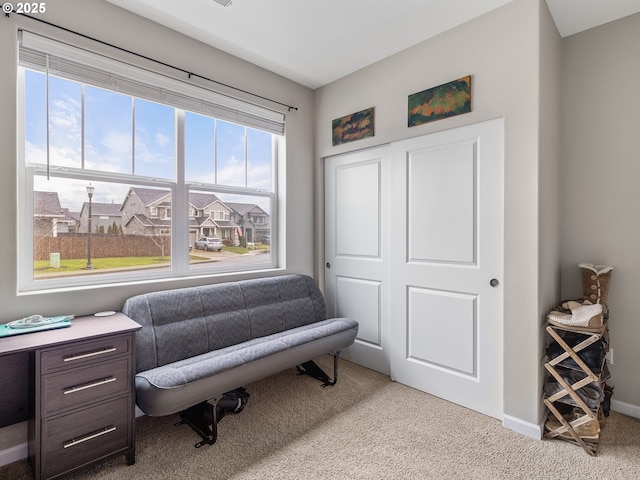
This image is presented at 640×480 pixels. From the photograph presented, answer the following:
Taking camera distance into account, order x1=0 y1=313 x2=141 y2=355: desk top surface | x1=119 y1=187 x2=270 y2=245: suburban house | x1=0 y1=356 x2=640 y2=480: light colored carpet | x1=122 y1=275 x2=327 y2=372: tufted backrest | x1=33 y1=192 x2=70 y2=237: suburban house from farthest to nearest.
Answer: x1=119 y1=187 x2=270 y2=245: suburban house → x1=122 y1=275 x2=327 y2=372: tufted backrest → x1=33 y1=192 x2=70 y2=237: suburban house → x1=0 y1=356 x2=640 y2=480: light colored carpet → x1=0 y1=313 x2=141 y2=355: desk top surface

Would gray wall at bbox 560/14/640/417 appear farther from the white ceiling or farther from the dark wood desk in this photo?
the dark wood desk

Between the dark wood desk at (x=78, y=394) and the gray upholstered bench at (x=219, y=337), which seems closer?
the dark wood desk at (x=78, y=394)

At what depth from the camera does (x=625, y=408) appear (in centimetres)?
221

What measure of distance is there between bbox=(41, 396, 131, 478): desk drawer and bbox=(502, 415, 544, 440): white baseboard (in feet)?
7.44

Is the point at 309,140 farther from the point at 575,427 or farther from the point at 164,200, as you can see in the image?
the point at 575,427

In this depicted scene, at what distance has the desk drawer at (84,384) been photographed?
1.51m

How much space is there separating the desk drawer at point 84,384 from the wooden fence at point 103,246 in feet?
2.67

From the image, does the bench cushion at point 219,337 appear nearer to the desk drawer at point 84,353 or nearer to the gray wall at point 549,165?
the desk drawer at point 84,353

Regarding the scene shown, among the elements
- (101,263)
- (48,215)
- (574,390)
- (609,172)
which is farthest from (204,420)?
(609,172)

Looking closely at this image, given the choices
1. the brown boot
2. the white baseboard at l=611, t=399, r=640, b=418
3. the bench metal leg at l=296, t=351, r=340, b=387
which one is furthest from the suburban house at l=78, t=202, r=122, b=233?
the white baseboard at l=611, t=399, r=640, b=418

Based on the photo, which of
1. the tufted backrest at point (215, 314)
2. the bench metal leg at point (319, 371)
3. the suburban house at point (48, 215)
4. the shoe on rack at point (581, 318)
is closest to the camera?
the shoe on rack at point (581, 318)

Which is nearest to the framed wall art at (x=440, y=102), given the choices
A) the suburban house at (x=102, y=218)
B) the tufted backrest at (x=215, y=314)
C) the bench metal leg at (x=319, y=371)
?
the tufted backrest at (x=215, y=314)

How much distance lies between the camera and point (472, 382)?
2277 millimetres

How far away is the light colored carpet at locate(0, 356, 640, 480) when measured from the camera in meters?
1.68
